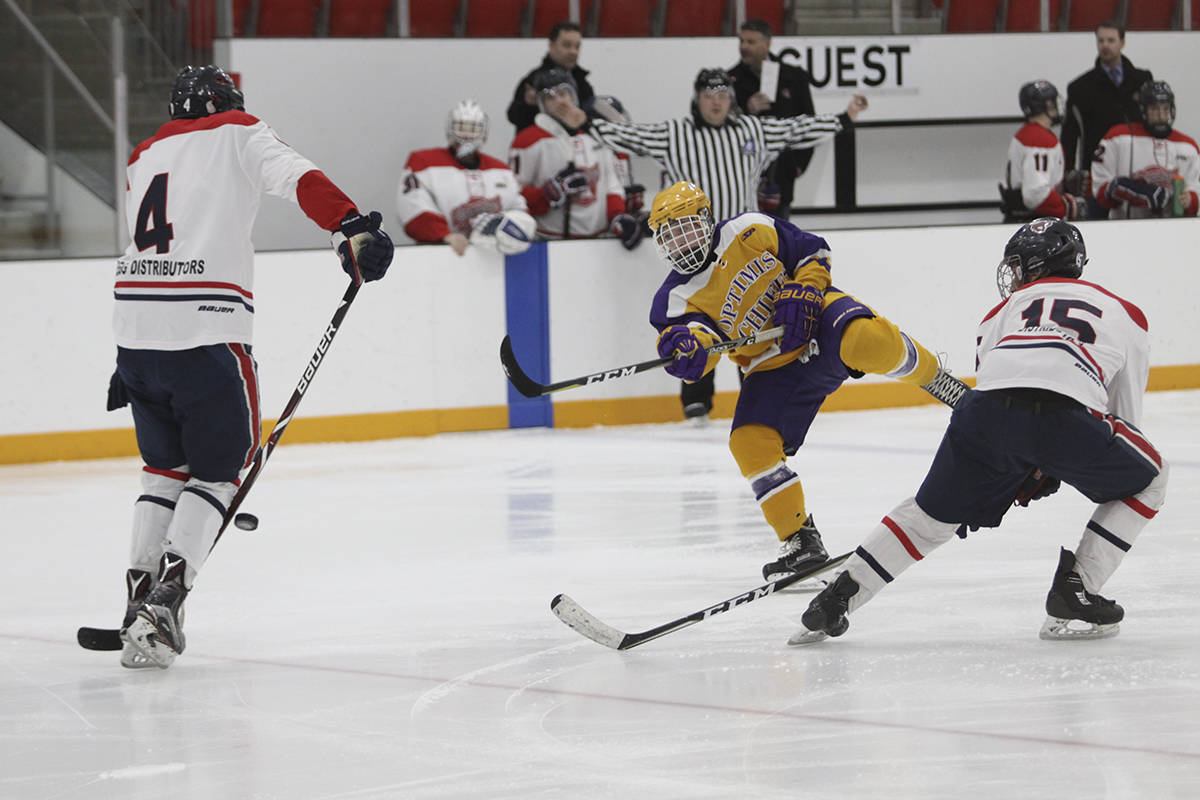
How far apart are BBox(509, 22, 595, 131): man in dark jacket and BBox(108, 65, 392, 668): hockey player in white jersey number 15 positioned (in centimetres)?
425

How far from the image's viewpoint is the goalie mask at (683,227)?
3564 millimetres

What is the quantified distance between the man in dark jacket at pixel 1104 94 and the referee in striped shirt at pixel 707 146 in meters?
1.62

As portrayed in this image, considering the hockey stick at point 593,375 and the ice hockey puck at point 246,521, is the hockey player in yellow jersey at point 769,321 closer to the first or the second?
the hockey stick at point 593,375

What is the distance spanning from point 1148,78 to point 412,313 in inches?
152

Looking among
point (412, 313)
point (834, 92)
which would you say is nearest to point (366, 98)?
point (412, 313)

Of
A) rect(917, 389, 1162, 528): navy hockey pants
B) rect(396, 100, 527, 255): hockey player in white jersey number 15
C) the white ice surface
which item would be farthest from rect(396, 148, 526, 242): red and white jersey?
rect(917, 389, 1162, 528): navy hockey pants

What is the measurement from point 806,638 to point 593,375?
75 cm

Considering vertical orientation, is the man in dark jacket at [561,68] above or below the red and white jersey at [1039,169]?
above

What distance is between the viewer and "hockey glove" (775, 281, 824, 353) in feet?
11.4

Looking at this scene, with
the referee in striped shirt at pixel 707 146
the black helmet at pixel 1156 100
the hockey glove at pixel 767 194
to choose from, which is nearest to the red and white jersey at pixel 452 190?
the referee in striped shirt at pixel 707 146

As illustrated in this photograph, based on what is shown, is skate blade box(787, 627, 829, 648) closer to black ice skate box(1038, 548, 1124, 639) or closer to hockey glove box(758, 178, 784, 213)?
black ice skate box(1038, 548, 1124, 639)

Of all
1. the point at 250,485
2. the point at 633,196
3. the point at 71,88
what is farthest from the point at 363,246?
the point at 633,196

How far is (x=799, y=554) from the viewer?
11.9 feet

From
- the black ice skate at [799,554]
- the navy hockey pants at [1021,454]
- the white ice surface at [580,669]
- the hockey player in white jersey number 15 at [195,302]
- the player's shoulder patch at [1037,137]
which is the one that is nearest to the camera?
the white ice surface at [580,669]
